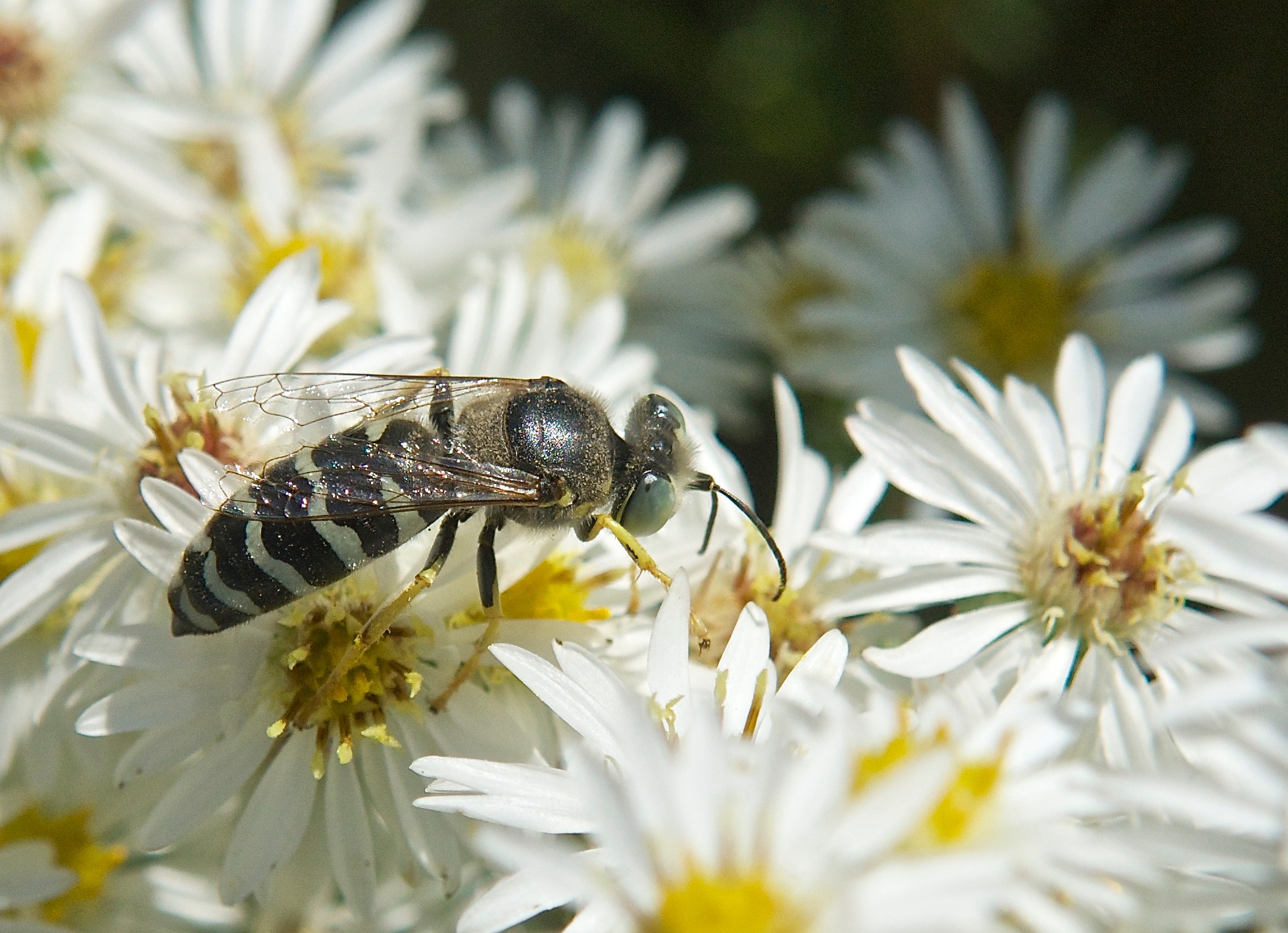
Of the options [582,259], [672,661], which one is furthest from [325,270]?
[672,661]

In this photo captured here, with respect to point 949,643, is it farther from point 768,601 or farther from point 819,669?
point 768,601

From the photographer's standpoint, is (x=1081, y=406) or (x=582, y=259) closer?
(x=1081, y=406)

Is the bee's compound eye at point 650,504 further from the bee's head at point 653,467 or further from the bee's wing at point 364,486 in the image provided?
the bee's wing at point 364,486

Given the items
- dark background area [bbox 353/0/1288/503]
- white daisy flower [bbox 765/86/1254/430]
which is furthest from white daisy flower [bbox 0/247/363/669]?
dark background area [bbox 353/0/1288/503]

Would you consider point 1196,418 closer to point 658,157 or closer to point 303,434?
point 658,157

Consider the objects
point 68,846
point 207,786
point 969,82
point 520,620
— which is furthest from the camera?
point 969,82

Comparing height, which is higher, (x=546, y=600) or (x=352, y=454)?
(x=352, y=454)

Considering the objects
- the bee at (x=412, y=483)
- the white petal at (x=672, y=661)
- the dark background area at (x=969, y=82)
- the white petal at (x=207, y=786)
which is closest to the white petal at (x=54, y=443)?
the bee at (x=412, y=483)
